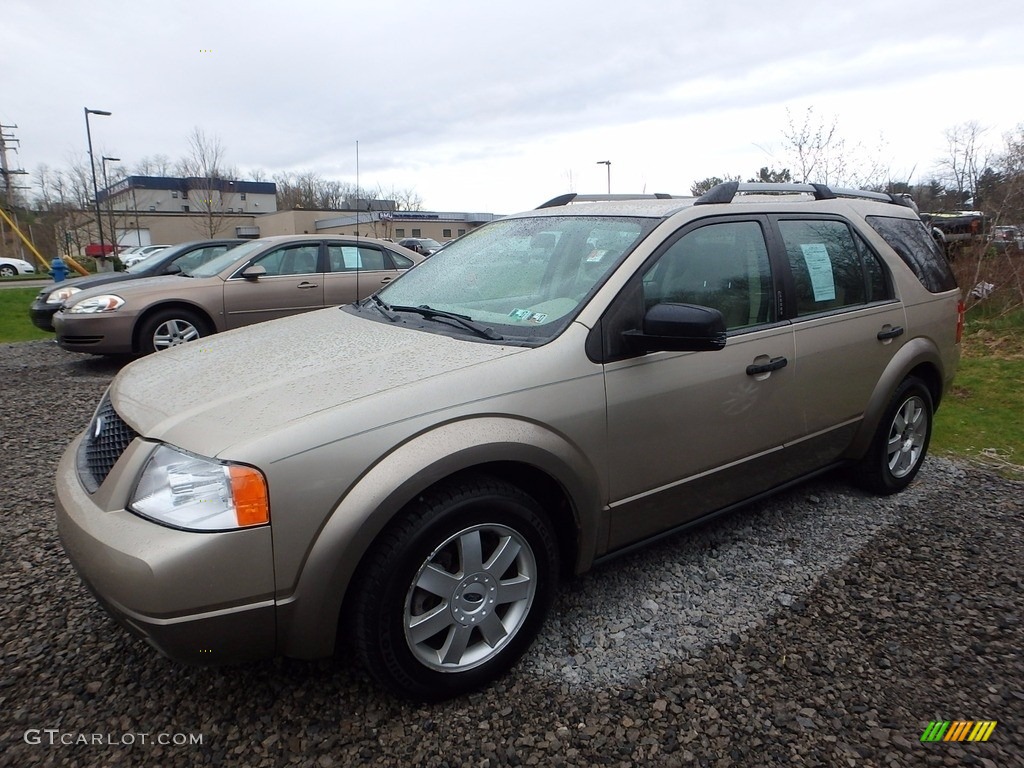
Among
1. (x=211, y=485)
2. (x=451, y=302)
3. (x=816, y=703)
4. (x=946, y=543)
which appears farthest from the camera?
(x=946, y=543)

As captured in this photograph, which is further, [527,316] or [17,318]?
[17,318]

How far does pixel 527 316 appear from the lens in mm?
2703

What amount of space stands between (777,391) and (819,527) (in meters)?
1.06

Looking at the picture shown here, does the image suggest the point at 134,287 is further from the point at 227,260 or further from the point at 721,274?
the point at 721,274

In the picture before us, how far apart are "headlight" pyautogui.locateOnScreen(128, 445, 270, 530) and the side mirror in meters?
1.44

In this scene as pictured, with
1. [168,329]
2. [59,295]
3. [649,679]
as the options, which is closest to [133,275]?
[59,295]

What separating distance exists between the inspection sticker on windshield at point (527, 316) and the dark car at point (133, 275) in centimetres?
751

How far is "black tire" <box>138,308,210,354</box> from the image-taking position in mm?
7512

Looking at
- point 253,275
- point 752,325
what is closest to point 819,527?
point 752,325

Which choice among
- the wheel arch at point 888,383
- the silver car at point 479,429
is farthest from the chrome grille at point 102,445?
the wheel arch at point 888,383

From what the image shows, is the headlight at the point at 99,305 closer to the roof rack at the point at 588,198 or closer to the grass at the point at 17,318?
the grass at the point at 17,318

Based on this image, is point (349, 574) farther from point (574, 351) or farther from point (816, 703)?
point (816, 703)

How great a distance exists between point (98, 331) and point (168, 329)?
679 mm

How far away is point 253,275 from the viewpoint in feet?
25.6
